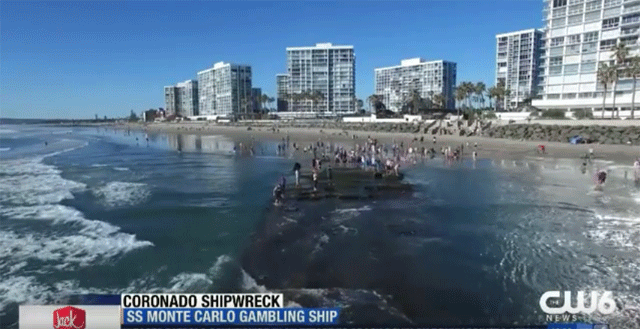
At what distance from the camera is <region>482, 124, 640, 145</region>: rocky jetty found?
55750 millimetres

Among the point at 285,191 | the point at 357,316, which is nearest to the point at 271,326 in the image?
the point at 357,316

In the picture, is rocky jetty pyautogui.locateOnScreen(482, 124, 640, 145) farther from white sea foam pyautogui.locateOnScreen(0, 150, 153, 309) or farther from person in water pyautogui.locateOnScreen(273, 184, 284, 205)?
white sea foam pyautogui.locateOnScreen(0, 150, 153, 309)

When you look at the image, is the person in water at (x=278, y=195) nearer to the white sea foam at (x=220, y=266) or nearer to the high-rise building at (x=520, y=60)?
the white sea foam at (x=220, y=266)

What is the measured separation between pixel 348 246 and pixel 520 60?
638 ft

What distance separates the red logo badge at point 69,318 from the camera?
8.09 m

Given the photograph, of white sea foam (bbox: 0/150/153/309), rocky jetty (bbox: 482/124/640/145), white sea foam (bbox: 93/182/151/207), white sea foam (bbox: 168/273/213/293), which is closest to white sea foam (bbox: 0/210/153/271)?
white sea foam (bbox: 0/150/153/309)

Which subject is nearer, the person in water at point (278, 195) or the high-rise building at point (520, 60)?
the person in water at point (278, 195)

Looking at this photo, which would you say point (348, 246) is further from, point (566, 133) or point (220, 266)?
point (566, 133)

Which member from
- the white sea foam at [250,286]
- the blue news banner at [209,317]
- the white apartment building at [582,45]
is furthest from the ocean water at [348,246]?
the white apartment building at [582,45]

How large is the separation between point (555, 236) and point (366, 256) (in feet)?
28.3

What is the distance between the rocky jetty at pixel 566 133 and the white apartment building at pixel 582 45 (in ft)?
91.3

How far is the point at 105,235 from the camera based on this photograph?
1858 centimetres

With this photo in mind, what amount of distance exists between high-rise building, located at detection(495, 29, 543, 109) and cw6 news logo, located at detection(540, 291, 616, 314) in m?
180

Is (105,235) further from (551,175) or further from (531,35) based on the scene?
(531,35)
